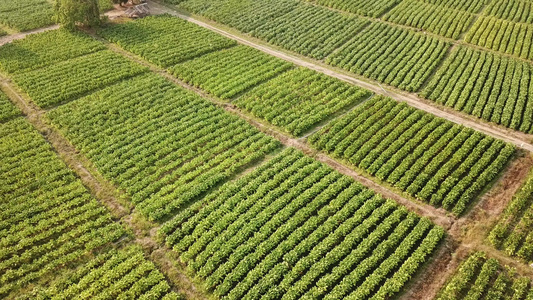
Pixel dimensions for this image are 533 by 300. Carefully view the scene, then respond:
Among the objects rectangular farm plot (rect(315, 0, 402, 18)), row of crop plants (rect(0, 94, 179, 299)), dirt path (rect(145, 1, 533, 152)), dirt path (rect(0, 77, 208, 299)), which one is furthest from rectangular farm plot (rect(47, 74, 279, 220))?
rectangular farm plot (rect(315, 0, 402, 18))

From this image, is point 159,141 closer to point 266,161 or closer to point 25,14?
point 266,161

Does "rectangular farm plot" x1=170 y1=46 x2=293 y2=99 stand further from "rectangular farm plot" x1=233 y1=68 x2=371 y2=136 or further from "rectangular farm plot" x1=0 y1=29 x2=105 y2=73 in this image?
"rectangular farm plot" x1=0 y1=29 x2=105 y2=73

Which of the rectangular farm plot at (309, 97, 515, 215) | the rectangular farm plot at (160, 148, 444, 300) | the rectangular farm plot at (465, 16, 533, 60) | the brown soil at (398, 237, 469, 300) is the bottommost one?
the brown soil at (398, 237, 469, 300)

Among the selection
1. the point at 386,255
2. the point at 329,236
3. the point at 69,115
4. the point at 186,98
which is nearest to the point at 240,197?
the point at 329,236

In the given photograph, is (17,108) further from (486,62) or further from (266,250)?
(486,62)

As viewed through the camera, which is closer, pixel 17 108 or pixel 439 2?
pixel 17 108

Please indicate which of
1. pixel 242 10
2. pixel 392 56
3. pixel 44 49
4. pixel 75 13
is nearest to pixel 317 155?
→ pixel 392 56

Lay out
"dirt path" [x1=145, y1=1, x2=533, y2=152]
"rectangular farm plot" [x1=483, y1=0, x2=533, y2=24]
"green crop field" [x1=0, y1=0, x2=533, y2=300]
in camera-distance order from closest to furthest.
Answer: "green crop field" [x1=0, y1=0, x2=533, y2=300], "dirt path" [x1=145, y1=1, x2=533, y2=152], "rectangular farm plot" [x1=483, y1=0, x2=533, y2=24]
